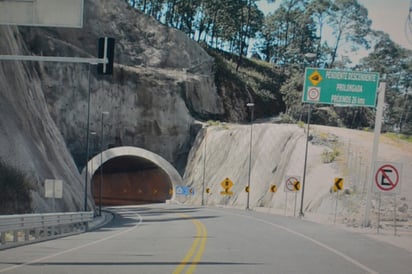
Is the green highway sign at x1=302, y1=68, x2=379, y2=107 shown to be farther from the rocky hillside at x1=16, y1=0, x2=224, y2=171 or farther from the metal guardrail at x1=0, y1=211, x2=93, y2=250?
the rocky hillside at x1=16, y1=0, x2=224, y2=171

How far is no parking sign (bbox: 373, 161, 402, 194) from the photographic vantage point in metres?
21.9

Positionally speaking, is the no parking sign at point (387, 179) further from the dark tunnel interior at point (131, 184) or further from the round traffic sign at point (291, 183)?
the dark tunnel interior at point (131, 184)

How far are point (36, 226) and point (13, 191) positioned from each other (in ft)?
29.7

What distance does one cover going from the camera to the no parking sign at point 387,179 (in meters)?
21.9

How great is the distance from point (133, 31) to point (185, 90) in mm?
13572

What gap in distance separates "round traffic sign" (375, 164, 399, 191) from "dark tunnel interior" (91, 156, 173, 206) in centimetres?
6110

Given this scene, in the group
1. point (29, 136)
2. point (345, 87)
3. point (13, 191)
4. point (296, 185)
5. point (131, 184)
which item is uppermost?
point (345, 87)

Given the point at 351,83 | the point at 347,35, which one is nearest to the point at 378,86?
the point at 351,83

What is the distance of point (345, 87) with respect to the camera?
31047mm

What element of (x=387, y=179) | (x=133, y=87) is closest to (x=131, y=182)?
(x=133, y=87)

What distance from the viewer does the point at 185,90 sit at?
3381 inches

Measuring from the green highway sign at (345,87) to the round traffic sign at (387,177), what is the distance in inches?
369

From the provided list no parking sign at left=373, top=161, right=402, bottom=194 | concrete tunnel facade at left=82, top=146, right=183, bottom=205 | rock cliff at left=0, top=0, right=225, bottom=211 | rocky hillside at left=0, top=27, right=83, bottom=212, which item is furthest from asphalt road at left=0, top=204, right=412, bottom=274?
concrete tunnel facade at left=82, top=146, right=183, bottom=205

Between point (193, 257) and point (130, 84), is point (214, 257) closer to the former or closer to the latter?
point (193, 257)
